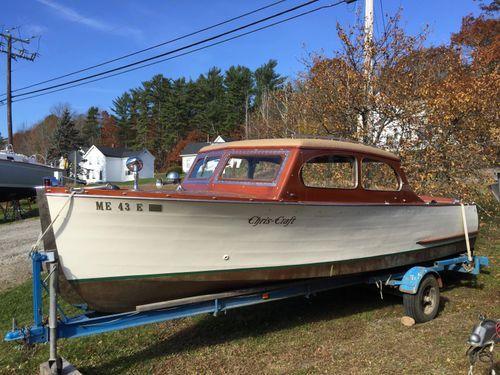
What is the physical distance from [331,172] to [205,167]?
1651mm

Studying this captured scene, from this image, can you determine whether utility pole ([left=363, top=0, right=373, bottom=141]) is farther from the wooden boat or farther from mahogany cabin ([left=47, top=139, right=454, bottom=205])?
mahogany cabin ([left=47, top=139, right=454, bottom=205])

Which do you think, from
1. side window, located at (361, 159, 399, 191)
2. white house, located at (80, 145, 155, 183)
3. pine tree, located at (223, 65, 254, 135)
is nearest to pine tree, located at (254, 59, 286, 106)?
pine tree, located at (223, 65, 254, 135)

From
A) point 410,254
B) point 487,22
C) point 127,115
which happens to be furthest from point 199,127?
point 410,254

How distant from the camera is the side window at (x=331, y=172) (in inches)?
210

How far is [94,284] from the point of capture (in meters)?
4.00

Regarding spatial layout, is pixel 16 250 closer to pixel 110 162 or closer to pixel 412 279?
pixel 412 279

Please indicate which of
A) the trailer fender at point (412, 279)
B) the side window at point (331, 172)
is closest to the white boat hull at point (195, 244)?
the side window at point (331, 172)

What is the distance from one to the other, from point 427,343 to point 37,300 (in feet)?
13.1

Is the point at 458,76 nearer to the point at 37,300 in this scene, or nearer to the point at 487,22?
the point at 37,300

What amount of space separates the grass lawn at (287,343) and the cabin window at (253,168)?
6.24 feet

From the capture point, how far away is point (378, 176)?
21.8ft

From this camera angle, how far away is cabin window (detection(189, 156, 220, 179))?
19.1 feet

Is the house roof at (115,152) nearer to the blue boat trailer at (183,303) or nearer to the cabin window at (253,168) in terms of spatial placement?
the cabin window at (253,168)

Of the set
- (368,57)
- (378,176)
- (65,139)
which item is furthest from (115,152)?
(378,176)
